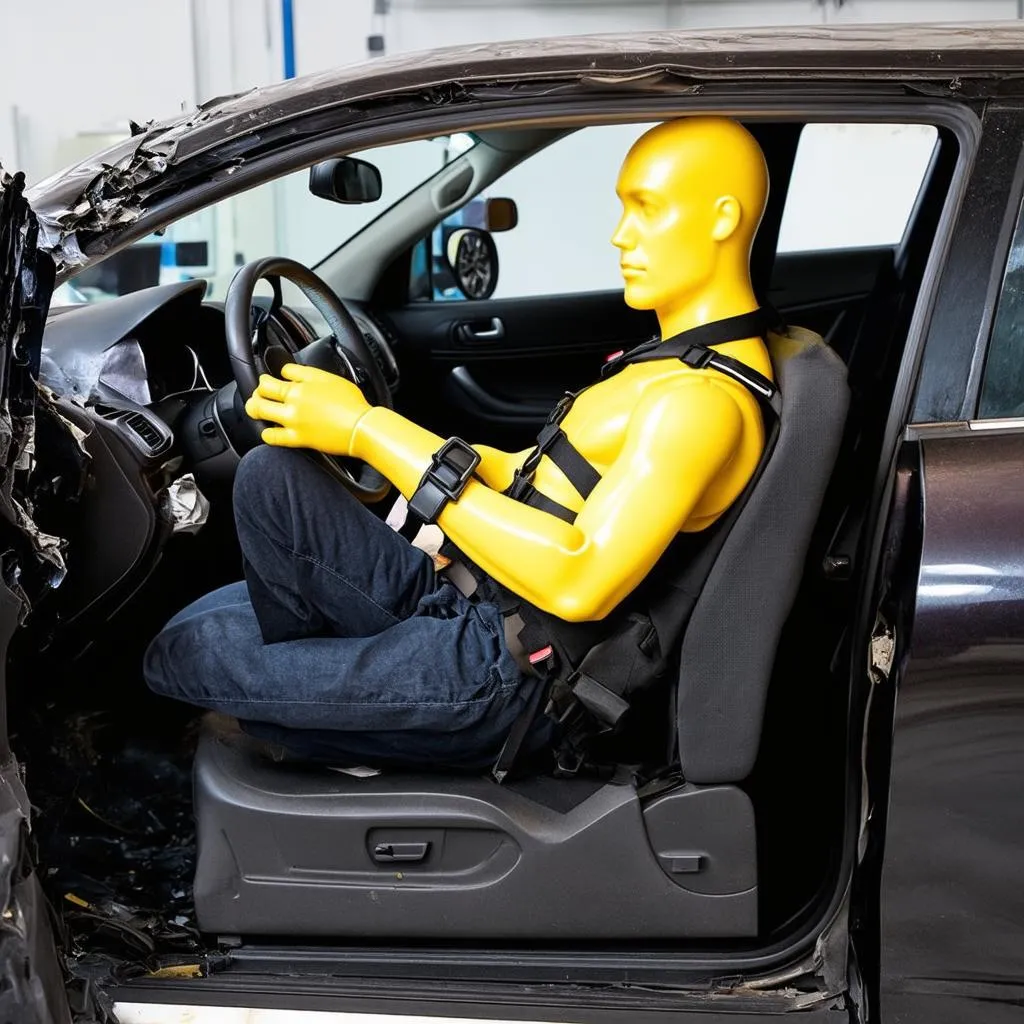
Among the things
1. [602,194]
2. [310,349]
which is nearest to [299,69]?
[602,194]

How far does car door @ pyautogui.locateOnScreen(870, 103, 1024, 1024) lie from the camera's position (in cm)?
145

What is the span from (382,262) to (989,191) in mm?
1904

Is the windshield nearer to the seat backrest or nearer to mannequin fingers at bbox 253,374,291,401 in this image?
mannequin fingers at bbox 253,374,291,401

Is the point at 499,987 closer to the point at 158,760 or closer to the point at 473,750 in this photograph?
the point at 473,750

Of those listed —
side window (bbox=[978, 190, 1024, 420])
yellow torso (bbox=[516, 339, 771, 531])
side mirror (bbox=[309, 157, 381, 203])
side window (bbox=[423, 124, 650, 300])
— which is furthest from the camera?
side window (bbox=[423, 124, 650, 300])

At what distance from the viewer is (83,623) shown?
2.03m

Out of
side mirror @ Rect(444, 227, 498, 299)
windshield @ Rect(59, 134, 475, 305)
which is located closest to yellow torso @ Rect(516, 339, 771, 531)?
side mirror @ Rect(444, 227, 498, 299)

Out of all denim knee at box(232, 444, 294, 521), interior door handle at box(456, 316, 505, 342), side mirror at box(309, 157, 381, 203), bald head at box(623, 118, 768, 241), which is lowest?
interior door handle at box(456, 316, 505, 342)

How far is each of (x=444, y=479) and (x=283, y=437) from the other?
0.81 feet

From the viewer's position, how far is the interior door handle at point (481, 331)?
11.0 feet

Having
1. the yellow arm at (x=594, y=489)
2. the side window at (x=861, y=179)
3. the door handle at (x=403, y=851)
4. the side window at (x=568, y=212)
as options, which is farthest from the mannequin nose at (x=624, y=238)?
the side window at (x=568, y=212)

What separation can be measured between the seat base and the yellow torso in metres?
0.42

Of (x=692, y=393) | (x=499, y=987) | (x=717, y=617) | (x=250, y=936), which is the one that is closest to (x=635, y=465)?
(x=692, y=393)

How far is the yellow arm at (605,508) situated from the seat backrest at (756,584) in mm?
80
